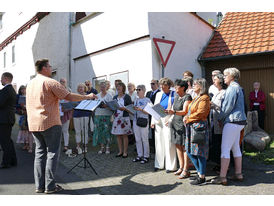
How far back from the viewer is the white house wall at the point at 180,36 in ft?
25.5

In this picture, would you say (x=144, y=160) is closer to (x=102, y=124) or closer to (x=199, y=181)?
(x=102, y=124)

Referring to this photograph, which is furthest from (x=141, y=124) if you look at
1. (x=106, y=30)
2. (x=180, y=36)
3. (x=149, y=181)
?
(x=106, y=30)

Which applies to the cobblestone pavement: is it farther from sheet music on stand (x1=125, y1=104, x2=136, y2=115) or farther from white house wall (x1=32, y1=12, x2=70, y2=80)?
white house wall (x1=32, y1=12, x2=70, y2=80)

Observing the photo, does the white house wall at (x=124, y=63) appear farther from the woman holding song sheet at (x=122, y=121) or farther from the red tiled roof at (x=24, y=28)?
the red tiled roof at (x=24, y=28)

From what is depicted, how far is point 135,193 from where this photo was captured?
411cm

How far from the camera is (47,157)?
13.5 feet

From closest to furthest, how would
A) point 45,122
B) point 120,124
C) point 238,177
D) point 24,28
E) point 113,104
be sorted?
point 45,122, point 238,177, point 113,104, point 120,124, point 24,28

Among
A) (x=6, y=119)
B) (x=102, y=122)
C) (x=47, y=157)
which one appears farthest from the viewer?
(x=102, y=122)

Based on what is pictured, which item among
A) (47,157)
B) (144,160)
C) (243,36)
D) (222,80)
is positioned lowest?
(144,160)

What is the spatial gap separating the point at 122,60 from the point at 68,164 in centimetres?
422

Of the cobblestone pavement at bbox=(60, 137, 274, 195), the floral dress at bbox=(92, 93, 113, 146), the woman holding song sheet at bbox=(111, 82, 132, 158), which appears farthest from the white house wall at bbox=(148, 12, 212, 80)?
the cobblestone pavement at bbox=(60, 137, 274, 195)

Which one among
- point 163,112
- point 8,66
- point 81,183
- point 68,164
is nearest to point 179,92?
point 163,112

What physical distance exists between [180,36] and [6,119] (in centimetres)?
591

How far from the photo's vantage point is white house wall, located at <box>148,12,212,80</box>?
7770mm
